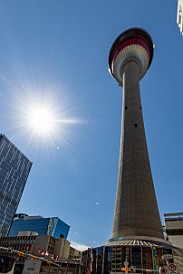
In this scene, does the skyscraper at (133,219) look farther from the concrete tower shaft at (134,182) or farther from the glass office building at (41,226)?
the glass office building at (41,226)

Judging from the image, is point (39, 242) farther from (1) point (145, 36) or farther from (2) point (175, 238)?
(1) point (145, 36)

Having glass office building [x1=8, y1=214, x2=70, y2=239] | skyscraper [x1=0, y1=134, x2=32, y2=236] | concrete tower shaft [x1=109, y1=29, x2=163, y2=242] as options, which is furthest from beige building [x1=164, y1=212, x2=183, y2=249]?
skyscraper [x1=0, y1=134, x2=32, y2=236]

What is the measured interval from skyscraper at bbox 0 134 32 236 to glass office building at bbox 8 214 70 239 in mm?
9033

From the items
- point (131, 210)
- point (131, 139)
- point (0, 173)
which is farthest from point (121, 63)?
point (0, 173)

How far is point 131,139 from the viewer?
33.0 meters

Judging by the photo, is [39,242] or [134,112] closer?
[134,112]

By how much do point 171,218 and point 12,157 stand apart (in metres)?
112

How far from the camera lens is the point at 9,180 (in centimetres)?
12606

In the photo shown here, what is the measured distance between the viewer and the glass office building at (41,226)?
397ft

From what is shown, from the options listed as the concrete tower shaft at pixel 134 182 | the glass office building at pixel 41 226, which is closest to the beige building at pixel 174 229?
the concrete tower shaft at pixel 134 182

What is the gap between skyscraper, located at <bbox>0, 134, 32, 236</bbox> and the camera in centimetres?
12019

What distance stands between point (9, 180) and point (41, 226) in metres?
36.0

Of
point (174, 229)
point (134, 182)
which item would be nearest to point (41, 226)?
point (174, 229)

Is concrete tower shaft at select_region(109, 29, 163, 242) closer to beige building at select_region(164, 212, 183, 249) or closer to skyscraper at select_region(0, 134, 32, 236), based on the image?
beige building at select_region(164, 212, 183, 249)
